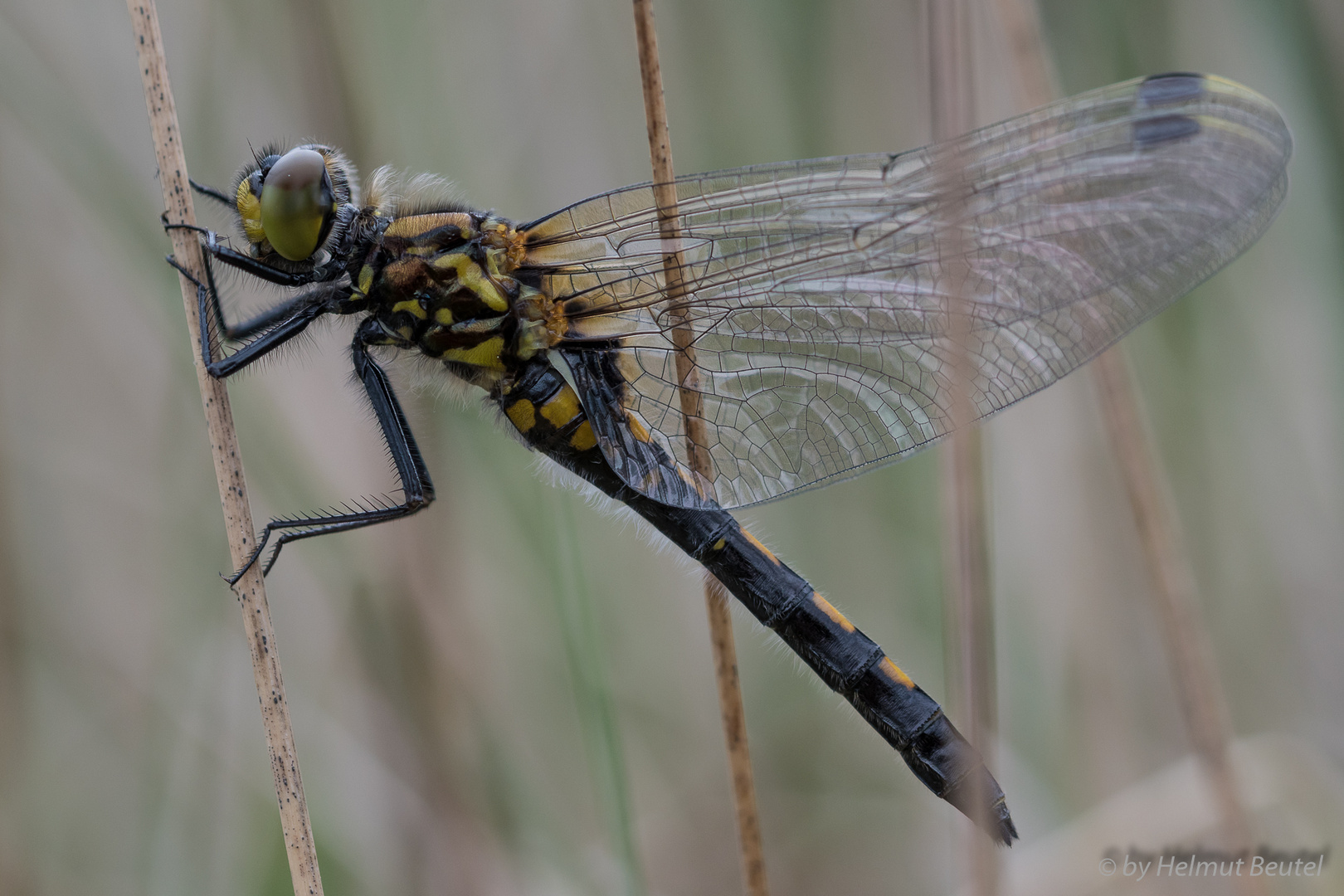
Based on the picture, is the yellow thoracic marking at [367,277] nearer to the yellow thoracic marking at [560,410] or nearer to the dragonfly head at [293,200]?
the dragonfly head at [293,200]

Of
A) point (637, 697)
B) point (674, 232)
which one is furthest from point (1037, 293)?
point (637, 697)

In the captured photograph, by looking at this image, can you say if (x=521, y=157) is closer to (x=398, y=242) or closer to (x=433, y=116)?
(x=433, y=116)

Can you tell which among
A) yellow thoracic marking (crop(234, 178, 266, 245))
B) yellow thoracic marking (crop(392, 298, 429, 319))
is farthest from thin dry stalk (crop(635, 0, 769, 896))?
yellow thoracic marking (crop(234, 178, 266, 245))

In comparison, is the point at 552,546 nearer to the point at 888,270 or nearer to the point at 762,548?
the point at 762,548

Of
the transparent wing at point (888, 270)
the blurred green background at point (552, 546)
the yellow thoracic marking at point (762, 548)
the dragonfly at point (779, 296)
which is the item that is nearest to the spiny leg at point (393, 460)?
the dragonfly at point (779, 296)

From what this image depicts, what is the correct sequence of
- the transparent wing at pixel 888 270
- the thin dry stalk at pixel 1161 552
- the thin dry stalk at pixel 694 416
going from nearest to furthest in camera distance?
the thin dry stalk at pixel 694 416, the transparent wing at pixel 888 270, the thin dry stalk at pixel 1161 552

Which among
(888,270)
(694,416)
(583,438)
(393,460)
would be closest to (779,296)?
(888,270)

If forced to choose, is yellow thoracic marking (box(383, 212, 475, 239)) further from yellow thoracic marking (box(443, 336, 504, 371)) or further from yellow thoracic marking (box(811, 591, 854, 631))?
yellow thoracic marking (box(811, 591, 854, 631))

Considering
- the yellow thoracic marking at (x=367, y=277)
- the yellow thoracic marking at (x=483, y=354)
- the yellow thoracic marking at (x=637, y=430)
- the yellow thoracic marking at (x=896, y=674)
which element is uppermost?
the yellow thoracic marking at (x=367, y=277)

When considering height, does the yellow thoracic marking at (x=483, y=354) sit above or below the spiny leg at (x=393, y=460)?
above

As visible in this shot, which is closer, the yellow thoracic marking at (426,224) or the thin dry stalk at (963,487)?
the thin dry stalk at (963,487)
